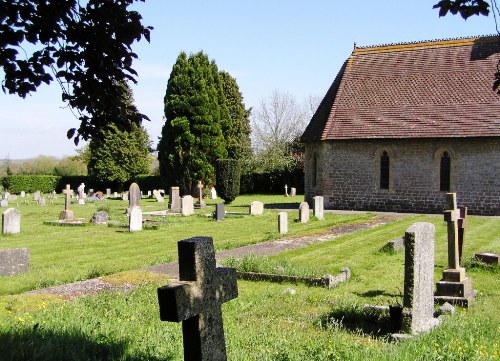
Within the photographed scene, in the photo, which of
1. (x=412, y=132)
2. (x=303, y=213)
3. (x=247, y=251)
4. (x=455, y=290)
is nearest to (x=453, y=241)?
(x=455, y=290)

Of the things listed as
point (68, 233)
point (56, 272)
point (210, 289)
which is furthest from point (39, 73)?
point (68, 233)

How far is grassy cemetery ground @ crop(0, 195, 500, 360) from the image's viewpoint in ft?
18.0

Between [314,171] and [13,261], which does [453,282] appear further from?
[314,171]

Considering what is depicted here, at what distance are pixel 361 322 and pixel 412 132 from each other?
2206 cm

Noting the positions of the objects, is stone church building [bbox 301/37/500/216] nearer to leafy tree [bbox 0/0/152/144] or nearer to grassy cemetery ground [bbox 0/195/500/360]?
grassy cemetery ground [bbox 0/195/500/360]

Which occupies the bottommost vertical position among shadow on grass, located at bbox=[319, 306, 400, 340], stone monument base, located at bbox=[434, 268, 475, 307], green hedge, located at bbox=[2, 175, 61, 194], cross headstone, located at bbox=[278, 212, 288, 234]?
shadow on grass, located at bbox=[319, 306, 400, 340]

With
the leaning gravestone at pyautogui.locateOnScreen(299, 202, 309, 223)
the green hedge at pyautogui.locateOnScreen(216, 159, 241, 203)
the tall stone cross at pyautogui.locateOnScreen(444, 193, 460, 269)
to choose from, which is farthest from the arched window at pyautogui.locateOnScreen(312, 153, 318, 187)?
the tall stone cross at pyautogui.locateOnScreen(444, 193, 460, 269)

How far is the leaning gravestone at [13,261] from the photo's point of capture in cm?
1134

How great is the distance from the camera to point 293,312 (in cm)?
830

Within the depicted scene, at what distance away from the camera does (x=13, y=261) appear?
1145cm

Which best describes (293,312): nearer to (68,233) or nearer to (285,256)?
(285,256)

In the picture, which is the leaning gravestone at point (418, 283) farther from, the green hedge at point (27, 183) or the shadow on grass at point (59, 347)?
the green hedge at point (27, 183)

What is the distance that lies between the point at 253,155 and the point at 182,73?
38.2ft

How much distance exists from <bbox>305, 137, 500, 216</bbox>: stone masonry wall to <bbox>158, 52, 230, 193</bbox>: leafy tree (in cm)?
1215
